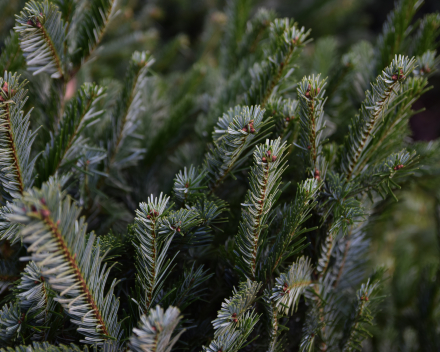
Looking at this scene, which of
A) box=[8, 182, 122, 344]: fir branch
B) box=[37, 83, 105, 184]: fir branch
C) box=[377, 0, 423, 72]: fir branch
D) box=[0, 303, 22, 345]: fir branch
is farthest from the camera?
box=[377, 0, 423, 72]: fir branch

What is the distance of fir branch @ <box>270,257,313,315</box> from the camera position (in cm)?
40

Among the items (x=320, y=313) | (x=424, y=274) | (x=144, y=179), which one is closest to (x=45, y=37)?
(x=144, y=179)

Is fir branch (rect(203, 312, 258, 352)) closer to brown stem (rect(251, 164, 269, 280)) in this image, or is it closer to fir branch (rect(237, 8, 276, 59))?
brown stem (rect(251, 164, 269, 280))

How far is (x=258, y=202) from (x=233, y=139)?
3.3 inches

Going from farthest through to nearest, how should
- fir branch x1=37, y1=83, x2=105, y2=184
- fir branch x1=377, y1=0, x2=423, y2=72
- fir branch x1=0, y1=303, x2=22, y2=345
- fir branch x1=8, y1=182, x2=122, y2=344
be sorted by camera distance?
fir branch x1=377, y1=0, x2=423, y2=72
fir branch x1=37, y1=83, x2=105, y2=184
fir branch x1=0, y1=303, x2=22, y2=345
fir branch x1=8, y1=182, x2=122, y2=344

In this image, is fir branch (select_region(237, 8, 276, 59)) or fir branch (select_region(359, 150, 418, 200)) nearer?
fir branch (select_region(359, 150, 418, 200))

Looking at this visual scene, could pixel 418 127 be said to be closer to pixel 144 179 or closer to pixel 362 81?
pixel 362 81

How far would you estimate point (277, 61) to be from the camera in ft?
1.77

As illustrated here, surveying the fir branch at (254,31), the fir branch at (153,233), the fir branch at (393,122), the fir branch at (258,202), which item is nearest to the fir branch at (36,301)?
the fir branch at (153,233)

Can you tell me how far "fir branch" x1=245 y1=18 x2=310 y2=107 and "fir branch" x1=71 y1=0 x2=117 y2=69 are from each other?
0.26 metres

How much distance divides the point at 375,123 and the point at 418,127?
1302mm

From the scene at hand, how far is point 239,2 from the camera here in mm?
810

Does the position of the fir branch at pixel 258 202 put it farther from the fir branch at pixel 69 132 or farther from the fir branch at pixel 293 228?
the fir branch at pixel 69 132

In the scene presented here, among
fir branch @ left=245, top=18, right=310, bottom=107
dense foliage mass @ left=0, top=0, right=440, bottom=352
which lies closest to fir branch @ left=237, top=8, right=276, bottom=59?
dense foliage mass @ left=0, top=0, right=440, bottom=352
